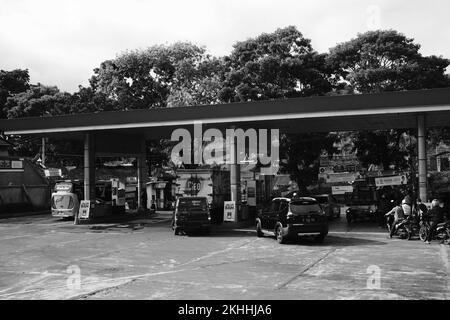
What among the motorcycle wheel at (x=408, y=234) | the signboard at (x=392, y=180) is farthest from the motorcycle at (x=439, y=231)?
the signboard at (x=392, y=180)

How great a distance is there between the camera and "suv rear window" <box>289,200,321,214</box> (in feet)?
58.0

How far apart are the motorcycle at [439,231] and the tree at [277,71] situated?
1727 cm

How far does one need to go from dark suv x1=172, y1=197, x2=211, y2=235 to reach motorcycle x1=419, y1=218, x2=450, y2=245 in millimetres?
8431

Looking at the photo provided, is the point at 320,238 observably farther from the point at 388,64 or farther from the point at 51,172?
the point at 51,172

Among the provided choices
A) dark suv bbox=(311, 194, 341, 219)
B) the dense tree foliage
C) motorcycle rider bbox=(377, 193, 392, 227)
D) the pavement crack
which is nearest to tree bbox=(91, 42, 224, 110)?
the dense tree foliage

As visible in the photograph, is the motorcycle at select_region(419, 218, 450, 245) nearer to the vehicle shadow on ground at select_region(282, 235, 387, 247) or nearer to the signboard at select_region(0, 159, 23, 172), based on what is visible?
the vehicle shadow on ground at select_region(282, 235, 387, 247)

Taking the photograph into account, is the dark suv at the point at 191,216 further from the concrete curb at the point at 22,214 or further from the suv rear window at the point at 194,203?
the concrete curb at the point at 22,214

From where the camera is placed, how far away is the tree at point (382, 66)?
3234cm

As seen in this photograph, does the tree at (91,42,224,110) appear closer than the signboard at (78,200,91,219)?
No

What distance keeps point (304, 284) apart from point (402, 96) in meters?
12.0

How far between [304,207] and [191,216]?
5.46 m

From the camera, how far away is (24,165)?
38750mm

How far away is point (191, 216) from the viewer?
21.2m

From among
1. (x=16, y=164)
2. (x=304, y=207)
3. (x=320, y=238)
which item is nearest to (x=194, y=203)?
(x=304, y=207)
